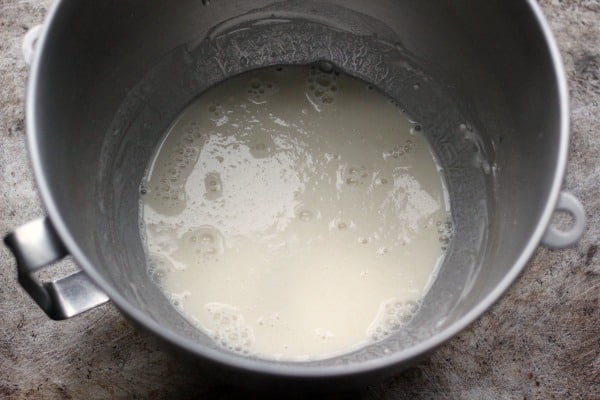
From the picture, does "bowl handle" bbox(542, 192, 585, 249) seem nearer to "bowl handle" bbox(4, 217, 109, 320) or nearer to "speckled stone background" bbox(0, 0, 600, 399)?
"speckled stone background" bbox(0, 0, 600, 399)

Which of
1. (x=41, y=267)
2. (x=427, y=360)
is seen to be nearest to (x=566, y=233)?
(x=427, y=360)

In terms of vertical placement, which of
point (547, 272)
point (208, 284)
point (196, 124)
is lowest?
point (547, 272)

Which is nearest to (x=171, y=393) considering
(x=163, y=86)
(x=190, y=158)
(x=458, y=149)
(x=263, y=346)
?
(x=263, y=346)

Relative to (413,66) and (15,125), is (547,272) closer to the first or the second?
(413,66)

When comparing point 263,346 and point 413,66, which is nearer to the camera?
point 263,346

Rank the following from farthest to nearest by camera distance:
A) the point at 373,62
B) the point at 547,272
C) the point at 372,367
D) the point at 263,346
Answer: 1. the point at 373,62
2. the point at 547,272
3. the point at 263,346
4. the point at 372,367

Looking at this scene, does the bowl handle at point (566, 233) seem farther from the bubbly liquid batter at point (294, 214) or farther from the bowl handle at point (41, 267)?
the bowl handle at point (41, 267)

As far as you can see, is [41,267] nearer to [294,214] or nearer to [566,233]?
[294,214]
